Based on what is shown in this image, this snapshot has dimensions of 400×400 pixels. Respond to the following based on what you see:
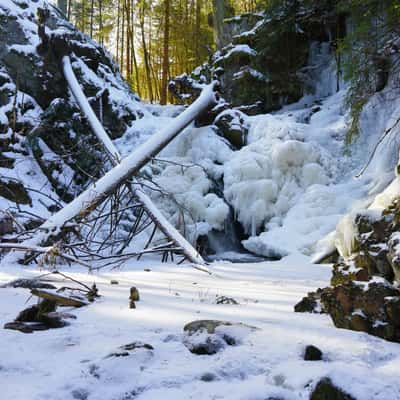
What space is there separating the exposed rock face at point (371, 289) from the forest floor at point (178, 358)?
0.09 metres

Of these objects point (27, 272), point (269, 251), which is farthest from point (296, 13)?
point (27, 272)

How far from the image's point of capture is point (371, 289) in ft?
6.08

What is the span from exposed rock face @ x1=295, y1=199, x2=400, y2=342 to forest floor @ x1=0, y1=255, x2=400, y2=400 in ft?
0.29

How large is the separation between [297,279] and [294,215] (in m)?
2.88

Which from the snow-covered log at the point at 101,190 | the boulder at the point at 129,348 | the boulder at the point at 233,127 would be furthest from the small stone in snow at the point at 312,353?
the boulder at the point at 233,127

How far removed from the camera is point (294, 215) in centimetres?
650

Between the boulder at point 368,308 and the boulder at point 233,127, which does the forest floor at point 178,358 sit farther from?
the boulder at point 233,127

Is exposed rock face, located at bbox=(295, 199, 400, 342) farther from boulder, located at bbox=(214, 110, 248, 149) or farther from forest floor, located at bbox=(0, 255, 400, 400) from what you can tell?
boulder, located at bbox=(214, 110, 248, 149)

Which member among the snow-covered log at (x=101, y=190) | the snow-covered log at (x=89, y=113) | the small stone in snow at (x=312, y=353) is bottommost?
the small stone in snow at (x=312, y=353)

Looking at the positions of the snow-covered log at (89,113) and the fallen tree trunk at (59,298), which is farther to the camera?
the snow-covered log at (89,113)

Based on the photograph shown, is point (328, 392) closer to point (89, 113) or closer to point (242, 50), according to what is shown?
point (89, 113)

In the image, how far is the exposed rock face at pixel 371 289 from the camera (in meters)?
1.77

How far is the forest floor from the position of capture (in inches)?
50.6

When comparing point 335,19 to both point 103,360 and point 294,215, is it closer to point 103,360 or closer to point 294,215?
point 294,215
